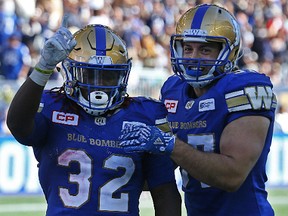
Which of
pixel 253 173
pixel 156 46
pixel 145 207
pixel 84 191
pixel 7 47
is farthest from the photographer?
pixel 156 46

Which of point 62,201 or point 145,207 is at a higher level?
point 62,201

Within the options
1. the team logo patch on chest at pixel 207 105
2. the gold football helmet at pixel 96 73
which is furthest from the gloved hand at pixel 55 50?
the team logo patch on chest at pixel 207 105

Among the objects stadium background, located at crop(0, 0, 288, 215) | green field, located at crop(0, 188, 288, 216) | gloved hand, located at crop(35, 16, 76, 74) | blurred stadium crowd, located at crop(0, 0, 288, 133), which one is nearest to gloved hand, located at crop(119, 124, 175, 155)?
gloved hand, located at crop(35, 16, 76, 74)

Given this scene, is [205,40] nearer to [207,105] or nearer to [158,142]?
[207,105]

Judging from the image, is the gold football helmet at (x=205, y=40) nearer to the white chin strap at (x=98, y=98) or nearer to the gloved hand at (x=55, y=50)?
the white chin strap at (x=98, y=98)

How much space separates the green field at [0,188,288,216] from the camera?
859cm

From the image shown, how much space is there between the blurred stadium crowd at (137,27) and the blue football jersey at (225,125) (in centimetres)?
707

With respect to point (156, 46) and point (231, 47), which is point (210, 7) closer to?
point (231, 47)

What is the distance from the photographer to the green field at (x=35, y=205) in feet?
28.2

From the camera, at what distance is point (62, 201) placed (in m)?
3.50

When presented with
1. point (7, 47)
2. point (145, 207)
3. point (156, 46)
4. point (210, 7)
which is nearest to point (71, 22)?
point (7, 47)

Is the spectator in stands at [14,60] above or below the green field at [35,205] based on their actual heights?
above

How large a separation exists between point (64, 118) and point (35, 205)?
223 inches

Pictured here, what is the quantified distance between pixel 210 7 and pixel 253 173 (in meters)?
0.87
